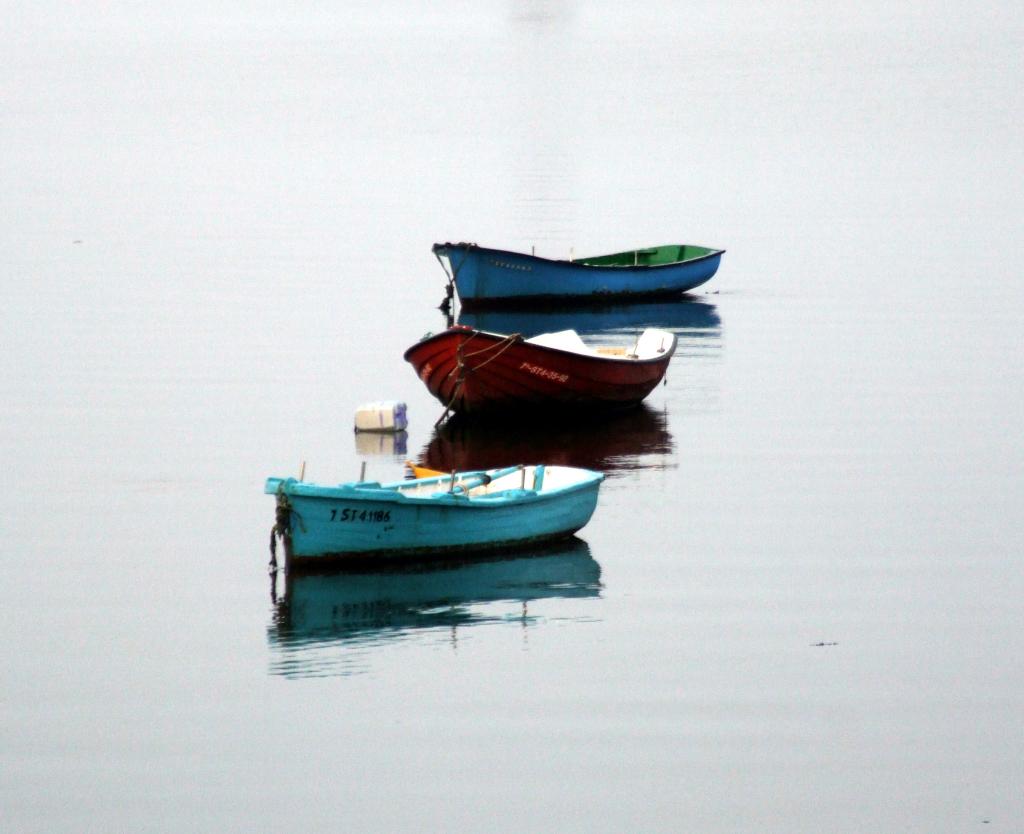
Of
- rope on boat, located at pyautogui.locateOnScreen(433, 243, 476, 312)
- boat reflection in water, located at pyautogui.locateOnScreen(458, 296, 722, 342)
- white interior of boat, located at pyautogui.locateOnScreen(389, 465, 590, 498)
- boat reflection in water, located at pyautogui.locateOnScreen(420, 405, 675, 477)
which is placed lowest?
white interior of boat, located at pyautogui.locateOnScreen(389, 465, 590, 498)

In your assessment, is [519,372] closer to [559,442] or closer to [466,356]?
[466,356]

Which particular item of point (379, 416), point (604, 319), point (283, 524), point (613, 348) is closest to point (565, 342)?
point (613, 348)

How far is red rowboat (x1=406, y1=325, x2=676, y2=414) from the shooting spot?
25.4m

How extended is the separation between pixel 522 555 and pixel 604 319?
18.2 meters

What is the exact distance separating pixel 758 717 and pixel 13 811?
605 cm

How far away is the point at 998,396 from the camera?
28797 millimetres

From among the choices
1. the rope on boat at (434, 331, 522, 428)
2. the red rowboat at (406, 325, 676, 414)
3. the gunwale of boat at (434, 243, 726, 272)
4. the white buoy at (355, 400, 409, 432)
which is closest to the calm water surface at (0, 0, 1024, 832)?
the red rowboat at (406, 325, 676, 414)

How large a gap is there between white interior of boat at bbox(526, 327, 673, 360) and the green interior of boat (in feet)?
36.3

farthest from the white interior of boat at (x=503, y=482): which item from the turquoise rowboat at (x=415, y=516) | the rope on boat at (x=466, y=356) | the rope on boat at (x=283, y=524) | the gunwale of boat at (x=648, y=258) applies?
the gunwale of boat at (x=648, y=258)

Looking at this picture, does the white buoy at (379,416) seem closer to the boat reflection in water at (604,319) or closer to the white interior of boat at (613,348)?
the white interior of boat at (613,348)

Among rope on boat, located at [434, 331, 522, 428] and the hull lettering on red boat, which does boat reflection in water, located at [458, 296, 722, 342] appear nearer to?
the hull lettering on red boat

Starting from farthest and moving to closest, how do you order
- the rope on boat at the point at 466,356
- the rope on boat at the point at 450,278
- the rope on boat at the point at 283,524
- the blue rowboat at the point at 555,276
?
1. the blue rowboat at the point at 555,276
2. the rope on boat at the point at 450,278
3. the rope on boat at the point at 466,356
4. the rope on boat at the point at 283,524

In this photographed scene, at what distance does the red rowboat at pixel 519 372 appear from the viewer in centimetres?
2536

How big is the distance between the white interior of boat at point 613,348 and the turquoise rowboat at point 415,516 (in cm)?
611
